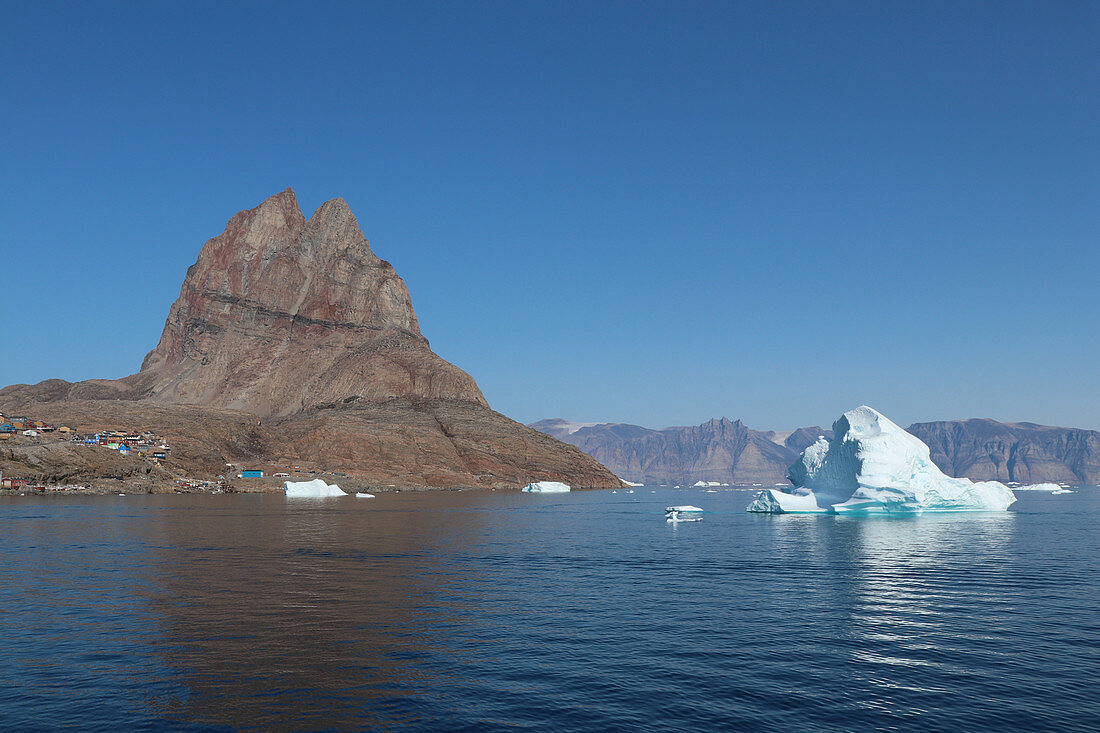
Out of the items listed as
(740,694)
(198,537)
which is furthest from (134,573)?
(740,694)

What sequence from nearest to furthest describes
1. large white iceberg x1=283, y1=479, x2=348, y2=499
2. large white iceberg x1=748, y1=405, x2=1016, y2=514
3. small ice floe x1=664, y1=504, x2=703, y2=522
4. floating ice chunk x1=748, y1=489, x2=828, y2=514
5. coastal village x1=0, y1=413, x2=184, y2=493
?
large white iceberg x1=748, y1=405, x2=1016, y2=514 → floating ice chunk x1=748, y1=489, x2=828, y2=514 → small ice floe x1=664, y1=504, x2=703, y2=522 → coastal village x1=0, y1=413, x2=184, y2=493 → large white iceberg x1=283, y1=479, x2=348, y2=499

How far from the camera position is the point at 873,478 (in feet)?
291

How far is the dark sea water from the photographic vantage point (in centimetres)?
2109

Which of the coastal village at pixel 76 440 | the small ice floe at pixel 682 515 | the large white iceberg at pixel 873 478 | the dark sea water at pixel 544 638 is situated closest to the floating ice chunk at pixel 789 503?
the large white iceberg at pixel 873 478

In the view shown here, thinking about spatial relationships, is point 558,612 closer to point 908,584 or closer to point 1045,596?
point 908,584

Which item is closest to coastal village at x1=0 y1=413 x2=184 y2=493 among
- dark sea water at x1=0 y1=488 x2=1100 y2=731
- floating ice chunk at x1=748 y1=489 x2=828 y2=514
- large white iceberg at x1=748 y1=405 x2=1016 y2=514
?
dark sea water at x1=0 y1=488 x2=1100 y2=731

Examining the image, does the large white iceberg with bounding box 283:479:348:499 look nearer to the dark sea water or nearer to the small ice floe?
the small ice floe

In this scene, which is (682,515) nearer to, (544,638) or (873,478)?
(873,478)

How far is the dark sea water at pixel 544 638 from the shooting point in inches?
830

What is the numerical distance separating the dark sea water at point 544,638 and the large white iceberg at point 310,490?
347 feet

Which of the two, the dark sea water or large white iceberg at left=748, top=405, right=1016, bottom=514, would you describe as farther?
large white iceberg at left=748, top=405, right=1016, bottom=514

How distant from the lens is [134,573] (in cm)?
4528

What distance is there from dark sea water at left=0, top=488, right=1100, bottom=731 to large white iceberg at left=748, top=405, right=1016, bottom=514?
26355 mm

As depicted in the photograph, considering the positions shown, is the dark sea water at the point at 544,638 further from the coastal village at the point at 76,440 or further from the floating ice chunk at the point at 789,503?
the coastal village at the point at 76,440
